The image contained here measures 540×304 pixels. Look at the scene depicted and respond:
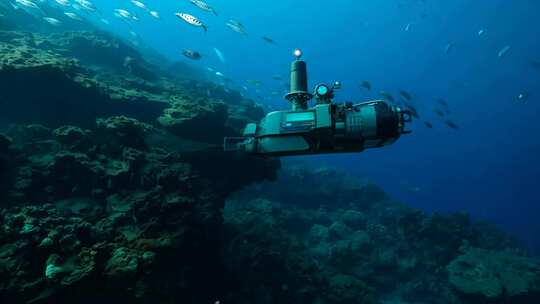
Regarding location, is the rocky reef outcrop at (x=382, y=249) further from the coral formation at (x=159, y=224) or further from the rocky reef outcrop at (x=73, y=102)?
the rocky reef outcrop at (x=73, y=102)

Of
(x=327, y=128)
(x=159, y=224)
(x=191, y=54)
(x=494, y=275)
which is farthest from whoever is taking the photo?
(x=494, y=275)

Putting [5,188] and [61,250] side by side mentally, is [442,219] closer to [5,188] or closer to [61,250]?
[61,250]

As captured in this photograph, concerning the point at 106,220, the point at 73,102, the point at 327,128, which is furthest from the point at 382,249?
the point at 73,102

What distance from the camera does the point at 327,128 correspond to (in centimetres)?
374

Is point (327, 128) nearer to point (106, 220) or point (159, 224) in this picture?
point (159, 224)

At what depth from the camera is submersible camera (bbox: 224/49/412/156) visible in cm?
375

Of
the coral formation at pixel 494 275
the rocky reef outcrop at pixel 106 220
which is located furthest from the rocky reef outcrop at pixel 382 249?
the rocky reef outcrop at pixel 106 220

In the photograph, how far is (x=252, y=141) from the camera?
419 cm

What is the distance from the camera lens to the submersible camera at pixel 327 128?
3752 mm

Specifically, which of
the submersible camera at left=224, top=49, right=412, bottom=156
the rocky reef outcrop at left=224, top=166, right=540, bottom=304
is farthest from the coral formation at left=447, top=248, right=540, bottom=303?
the submersible camera at left=224, top=49, right=412, bottom=156

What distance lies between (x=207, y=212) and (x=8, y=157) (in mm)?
4690

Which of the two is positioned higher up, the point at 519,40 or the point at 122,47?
the point at 519,40

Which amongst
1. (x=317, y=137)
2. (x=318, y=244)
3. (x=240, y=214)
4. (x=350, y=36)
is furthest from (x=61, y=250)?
(x=350, y=36)

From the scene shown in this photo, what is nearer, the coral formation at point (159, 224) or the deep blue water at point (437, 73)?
the coral formation at point (159, 224)
